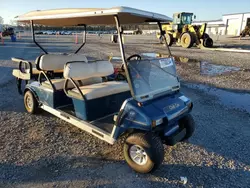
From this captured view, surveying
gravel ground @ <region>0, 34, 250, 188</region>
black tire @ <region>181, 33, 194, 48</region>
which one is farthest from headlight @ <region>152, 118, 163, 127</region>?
black tire @ <region>181, 33, 194, 48</region>

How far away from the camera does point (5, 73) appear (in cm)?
768

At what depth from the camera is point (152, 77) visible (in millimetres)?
2869

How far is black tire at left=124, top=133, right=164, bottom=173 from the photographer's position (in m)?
2.44

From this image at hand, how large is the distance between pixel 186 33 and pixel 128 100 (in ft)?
51.1

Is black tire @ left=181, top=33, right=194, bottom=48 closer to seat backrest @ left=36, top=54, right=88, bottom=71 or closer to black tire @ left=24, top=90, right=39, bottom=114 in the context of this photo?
seat backrest @ left=36, top=54, right=88, bottom=71

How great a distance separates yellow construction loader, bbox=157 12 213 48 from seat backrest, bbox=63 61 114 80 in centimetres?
1221

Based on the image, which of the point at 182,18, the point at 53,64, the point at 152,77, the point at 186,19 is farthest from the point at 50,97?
the point at 186,19

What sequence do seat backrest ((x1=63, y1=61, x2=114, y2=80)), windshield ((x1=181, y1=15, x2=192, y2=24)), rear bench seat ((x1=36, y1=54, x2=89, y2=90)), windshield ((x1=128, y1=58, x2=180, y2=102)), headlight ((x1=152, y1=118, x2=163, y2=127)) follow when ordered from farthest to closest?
windshield ((x1=181, y1=15, x2=192, y2=24)) → rear bench seat ((x1=36, y1=54, x2=89, y2=90)) → seat backrest ((x1=63, y1=61, x2=114, y2=80)) → windshield ((x1=128, y1=58, x2=180, y2=102)) → headlight ((x1=152, y1=118, x2=163, y2=127))

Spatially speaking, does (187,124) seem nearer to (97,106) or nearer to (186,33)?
(97,106)

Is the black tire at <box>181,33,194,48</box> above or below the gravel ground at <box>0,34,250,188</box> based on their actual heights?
above

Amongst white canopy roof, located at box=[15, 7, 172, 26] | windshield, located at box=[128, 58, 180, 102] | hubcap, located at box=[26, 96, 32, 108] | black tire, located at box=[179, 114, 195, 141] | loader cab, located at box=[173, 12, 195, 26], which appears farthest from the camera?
loader cab, located at box=[173, 12, 195, 26]

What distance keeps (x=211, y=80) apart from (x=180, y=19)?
12.5 m

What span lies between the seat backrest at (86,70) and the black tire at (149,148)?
1.41 meters

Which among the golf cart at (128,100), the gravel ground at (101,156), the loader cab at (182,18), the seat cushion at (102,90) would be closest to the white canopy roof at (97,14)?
the golf cart at (128,100)
